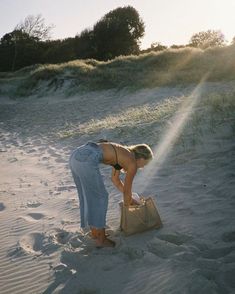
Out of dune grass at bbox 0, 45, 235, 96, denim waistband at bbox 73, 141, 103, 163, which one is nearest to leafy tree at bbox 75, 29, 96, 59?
dune grass at bbox 0, 45, 235, 96

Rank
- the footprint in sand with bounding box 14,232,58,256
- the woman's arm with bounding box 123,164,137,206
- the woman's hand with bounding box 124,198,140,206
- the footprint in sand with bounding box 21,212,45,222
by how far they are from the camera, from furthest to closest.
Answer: the footprint in sand with bounding box 21,212,45,222 < the footprint in sand with bounding box 14,232,58,256 < the woman's hand with bounding box 124,198,140,206 < the woman's arm with bounding box 123,164,137,206

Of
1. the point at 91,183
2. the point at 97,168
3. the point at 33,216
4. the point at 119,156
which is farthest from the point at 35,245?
the point at 119,156

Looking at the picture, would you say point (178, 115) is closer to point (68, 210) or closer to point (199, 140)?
point (199, 140)

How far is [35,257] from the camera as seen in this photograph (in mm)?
4699

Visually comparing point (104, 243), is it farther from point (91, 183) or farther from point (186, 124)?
point (186, 124)

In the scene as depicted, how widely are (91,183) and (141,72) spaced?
749 inches

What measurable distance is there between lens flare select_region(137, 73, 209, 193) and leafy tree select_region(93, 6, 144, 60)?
101ft

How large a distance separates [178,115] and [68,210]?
17.5 ft

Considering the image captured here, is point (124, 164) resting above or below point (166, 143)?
above

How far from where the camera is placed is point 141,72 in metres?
22.9

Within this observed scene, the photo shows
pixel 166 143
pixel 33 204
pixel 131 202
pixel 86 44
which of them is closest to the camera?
pixel 131 202

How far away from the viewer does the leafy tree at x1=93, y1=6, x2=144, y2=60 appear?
138ft

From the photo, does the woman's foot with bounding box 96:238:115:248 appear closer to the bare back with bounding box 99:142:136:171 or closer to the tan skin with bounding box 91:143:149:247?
the tan skin with bounding box 91:143:149:247

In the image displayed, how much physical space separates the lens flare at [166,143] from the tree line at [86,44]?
30956 mm
